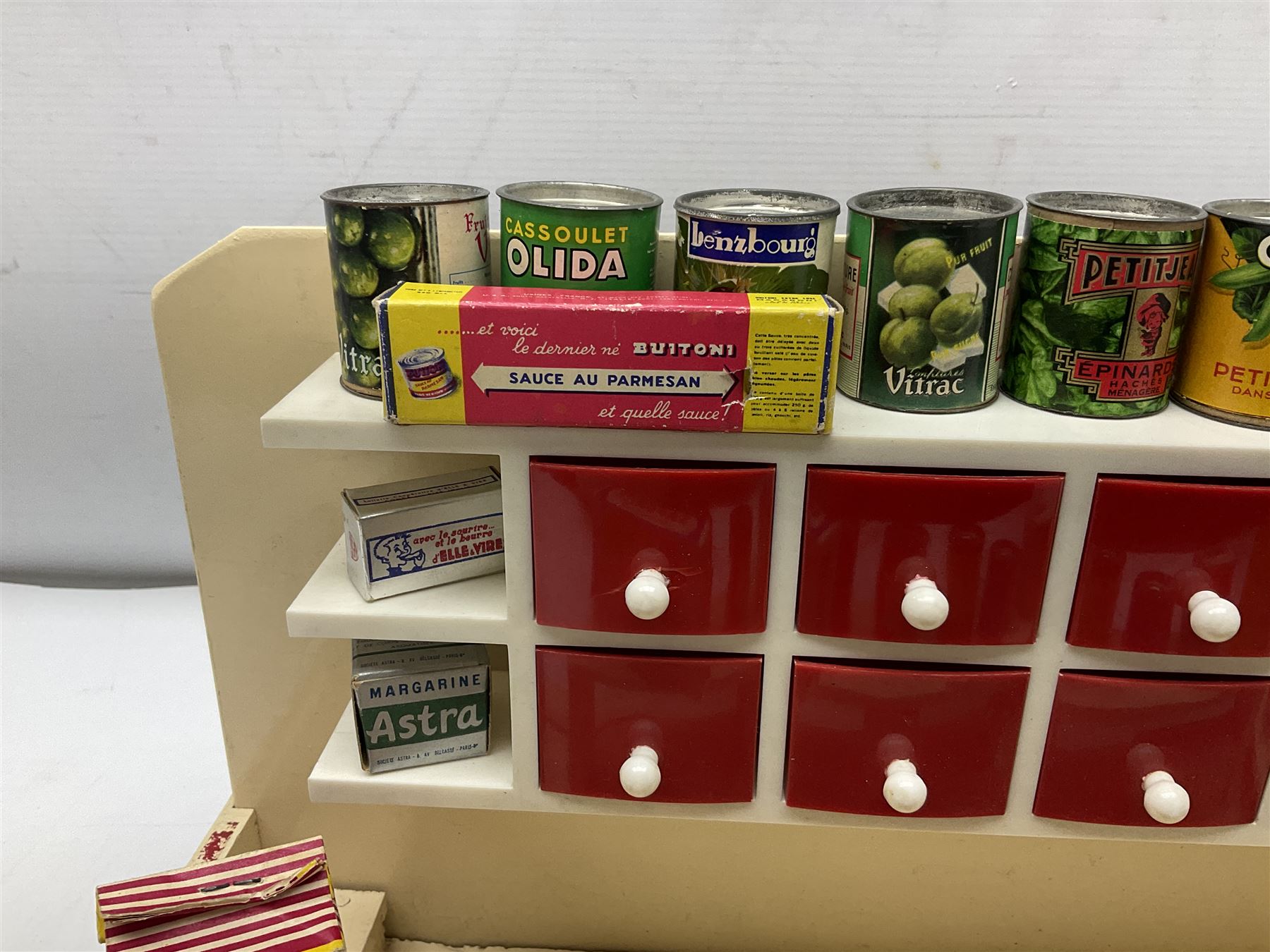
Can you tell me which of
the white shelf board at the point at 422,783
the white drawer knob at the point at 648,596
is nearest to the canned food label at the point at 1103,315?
the white drawer knob at the point at 648,596

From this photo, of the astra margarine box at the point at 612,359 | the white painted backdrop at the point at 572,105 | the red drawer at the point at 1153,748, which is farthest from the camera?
the white painted backdrop at the point at 572,105

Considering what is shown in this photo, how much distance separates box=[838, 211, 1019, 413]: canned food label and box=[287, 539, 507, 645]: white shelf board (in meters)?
0.37

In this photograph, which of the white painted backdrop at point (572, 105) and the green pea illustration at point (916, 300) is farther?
the white painted backdrop at point (572, 105)

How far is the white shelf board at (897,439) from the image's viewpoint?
0.74m

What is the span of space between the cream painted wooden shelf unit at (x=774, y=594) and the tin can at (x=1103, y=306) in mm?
24

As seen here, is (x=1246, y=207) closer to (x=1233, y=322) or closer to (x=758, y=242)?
(x=1233, y=322)

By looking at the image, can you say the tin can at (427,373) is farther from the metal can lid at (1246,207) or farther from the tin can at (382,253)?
the metal can lid at (1246,207)

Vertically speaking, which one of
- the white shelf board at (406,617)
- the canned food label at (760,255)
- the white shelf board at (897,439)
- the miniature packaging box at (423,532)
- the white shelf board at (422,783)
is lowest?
the white shelf board at (422,783)

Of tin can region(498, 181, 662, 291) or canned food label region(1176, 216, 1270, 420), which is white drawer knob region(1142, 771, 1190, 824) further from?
tin can region(498, 181, 662, 291)

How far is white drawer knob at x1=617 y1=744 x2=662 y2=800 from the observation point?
2.72 feet

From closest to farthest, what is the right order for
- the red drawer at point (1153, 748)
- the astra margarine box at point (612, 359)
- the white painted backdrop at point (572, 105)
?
the astra margarine box at point (612, 359) → the red drawer at point (1153, 748) → the white painted backdrop at point (572, 105)

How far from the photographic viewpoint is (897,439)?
74 cm

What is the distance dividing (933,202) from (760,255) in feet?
0.62

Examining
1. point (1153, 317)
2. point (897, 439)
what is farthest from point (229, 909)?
point (1153, 317)
